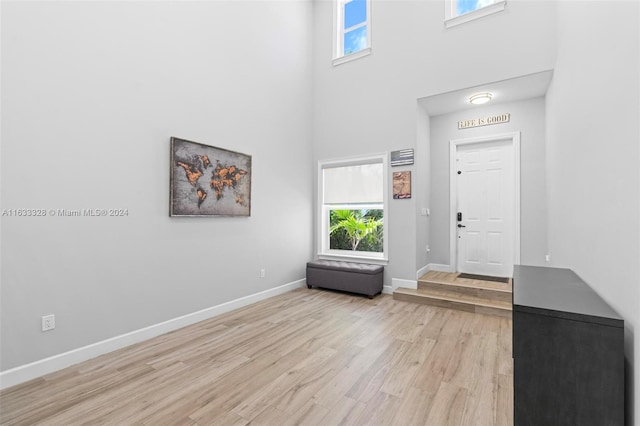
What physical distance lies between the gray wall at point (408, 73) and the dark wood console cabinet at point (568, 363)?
10.2ft

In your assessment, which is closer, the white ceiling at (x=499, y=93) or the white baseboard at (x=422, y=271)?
the white ceiling at (x=499, y=93)

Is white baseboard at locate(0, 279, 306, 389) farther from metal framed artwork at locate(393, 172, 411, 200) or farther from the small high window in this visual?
the small high window

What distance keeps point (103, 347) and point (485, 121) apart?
5.65 m

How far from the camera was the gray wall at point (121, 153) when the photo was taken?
2293mm

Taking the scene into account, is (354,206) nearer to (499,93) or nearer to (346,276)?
(346,276)

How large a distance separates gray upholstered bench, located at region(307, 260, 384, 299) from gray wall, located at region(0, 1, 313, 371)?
0.75m

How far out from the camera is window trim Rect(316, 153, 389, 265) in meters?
4.77

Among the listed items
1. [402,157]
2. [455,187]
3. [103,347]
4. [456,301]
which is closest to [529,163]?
[455,187]

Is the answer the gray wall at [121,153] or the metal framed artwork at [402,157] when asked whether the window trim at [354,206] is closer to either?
the metal framed artwork at [402,157]

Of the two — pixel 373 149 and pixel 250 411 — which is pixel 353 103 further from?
pixel 250 411

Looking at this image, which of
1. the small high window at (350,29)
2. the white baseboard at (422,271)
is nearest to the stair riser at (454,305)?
the white baseboard at (422,271)

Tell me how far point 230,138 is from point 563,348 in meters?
3.75

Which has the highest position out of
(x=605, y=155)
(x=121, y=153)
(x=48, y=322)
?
(x=121, y=153)

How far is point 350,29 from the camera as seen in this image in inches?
211
